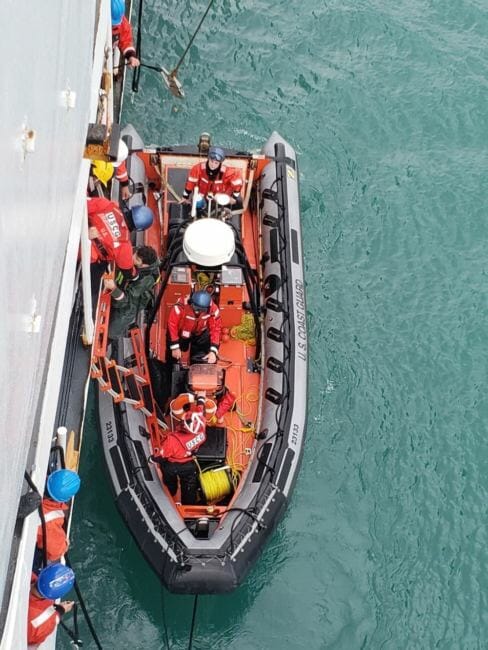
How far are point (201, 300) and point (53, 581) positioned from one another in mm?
3380

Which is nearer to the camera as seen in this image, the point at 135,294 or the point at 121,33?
the point at 135,294

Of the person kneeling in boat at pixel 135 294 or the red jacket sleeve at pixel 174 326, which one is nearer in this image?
the person kneeling in boat at pixel 135 294

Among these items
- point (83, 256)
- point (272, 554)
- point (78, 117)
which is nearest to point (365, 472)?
point (272, 554)

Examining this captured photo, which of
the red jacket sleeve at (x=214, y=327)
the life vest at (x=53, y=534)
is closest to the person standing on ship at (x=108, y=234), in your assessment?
the red jacket sleeve at (x=214, y=327)

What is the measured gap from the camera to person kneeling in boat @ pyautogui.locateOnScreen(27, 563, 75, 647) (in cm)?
547

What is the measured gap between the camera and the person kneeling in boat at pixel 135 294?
7.77 metres

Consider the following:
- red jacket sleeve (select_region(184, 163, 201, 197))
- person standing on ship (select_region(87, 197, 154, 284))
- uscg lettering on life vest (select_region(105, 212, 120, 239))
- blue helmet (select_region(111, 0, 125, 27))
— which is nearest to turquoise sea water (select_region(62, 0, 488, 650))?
red jacket sleeve (select_region(184, 163, 201, 197))

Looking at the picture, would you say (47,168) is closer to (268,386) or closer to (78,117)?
(78,117)

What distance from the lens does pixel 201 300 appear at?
8.12 metres

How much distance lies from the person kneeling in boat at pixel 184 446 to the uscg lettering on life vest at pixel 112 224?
5.60 ft

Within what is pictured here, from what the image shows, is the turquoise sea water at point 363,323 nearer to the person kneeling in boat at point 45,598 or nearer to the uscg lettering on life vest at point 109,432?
the uscg lettering on life vest at point 109,432

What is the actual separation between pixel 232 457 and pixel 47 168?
4926 mm

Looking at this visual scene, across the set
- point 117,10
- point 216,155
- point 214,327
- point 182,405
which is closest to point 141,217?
point 214,327

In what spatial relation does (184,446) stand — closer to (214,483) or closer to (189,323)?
(214,483)
